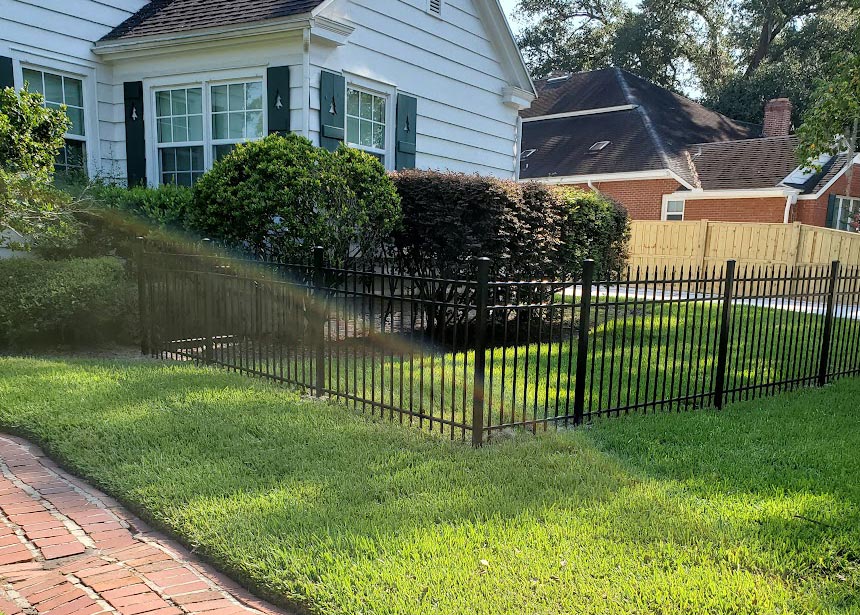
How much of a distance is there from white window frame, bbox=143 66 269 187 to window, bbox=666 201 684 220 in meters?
17.2

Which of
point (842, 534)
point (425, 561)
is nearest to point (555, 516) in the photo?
point (425, 561)

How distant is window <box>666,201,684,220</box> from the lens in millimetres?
22547

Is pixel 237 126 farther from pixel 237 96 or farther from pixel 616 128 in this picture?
pixel 616 128

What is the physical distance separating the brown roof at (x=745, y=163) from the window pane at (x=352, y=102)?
52.8 feet

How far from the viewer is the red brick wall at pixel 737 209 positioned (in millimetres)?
21125

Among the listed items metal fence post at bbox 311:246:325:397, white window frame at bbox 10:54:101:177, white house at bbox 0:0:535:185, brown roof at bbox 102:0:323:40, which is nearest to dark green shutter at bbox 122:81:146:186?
white house at bbox 0:0:535:185

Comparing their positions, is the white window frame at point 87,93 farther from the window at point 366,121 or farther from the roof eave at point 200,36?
the window at point 366,121

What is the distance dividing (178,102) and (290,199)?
420 centimetres

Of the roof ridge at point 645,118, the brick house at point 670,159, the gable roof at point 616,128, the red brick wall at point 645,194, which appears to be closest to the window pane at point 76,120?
the red brick wall at point 645,194

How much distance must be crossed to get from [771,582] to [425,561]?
1633 mm

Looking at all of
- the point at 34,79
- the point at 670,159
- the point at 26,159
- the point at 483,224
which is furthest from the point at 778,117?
the point at 26,159

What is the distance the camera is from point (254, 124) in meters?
9.52

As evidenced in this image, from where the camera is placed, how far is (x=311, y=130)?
9.03m

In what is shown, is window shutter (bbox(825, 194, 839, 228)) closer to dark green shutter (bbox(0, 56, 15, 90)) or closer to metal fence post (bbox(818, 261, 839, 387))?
metal fence post (bbox(818, 261, 839, 387))
